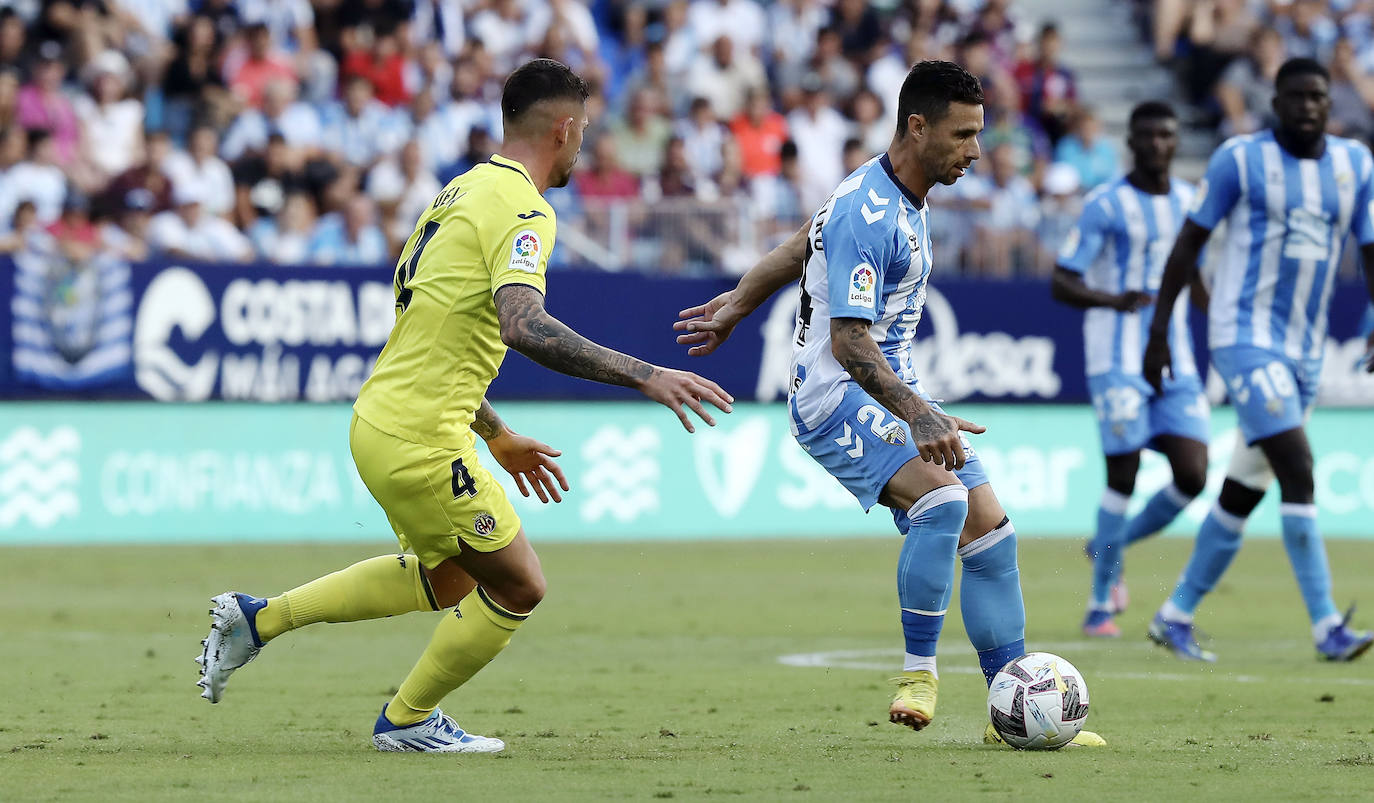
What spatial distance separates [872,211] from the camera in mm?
6602

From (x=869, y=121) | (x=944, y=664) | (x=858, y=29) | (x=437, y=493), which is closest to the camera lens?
(x=437, y=493)

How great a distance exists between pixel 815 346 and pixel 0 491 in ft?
32.9

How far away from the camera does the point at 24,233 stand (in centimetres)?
1623

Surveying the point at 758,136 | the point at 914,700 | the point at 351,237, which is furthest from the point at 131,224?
the point at 914,700

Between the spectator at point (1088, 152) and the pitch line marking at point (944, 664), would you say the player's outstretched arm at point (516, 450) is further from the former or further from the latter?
the spectator at point (1088, 152)

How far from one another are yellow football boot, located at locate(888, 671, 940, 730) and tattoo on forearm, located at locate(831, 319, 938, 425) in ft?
3.08

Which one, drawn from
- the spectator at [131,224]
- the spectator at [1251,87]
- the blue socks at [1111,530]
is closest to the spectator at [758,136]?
the spectator at [1251,87]

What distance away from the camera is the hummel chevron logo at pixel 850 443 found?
677 centimetres

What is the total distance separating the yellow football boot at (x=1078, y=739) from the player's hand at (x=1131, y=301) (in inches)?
188

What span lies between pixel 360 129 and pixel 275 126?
0.86 m

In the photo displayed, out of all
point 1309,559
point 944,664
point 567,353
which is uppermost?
point 567,353

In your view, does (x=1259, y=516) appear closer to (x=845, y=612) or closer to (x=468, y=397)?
(x=845, y=612)

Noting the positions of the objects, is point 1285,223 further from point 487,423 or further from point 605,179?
point 605,179

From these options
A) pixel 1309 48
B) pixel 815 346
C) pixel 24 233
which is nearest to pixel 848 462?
pixel 815 346
